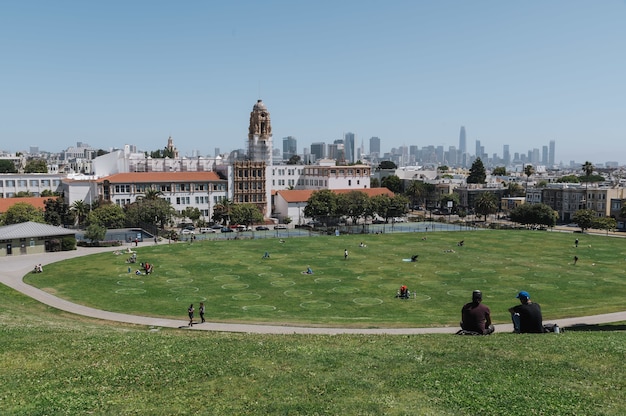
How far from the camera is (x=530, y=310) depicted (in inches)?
850

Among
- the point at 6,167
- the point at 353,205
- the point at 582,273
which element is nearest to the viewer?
the point at 582,273

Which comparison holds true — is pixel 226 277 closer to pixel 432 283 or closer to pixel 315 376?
pixel 432 283

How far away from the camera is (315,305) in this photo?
44.2 meters

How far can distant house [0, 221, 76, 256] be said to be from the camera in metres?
68.9

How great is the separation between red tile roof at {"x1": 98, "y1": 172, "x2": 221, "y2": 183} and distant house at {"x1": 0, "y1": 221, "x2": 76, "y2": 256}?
41313 millimetres

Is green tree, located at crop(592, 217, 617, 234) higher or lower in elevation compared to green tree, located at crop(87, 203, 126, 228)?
lower

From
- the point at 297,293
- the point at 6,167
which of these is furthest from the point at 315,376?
the point at 6,167

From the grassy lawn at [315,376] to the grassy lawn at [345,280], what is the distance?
1608 centimetres

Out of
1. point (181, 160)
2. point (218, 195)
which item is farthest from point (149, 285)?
point (181, 160)

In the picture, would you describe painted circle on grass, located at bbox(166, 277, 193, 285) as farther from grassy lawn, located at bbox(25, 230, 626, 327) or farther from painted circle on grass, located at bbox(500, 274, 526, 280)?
painted circle on grass, located at bbox(500, 274, 526, 280)

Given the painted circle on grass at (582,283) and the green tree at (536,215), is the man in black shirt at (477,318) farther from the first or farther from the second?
the green tree at (536,215)

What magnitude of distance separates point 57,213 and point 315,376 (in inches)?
3709

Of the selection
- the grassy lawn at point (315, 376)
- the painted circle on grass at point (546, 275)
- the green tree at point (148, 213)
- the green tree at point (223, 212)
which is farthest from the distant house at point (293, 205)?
the grassy lawn at point (315, 376)

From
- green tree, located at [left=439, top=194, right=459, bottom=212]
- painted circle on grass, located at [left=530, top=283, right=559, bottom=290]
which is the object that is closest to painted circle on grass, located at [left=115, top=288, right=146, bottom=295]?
painted circle on grass, located at [left=530, top=283, right=559, bottom=290]
